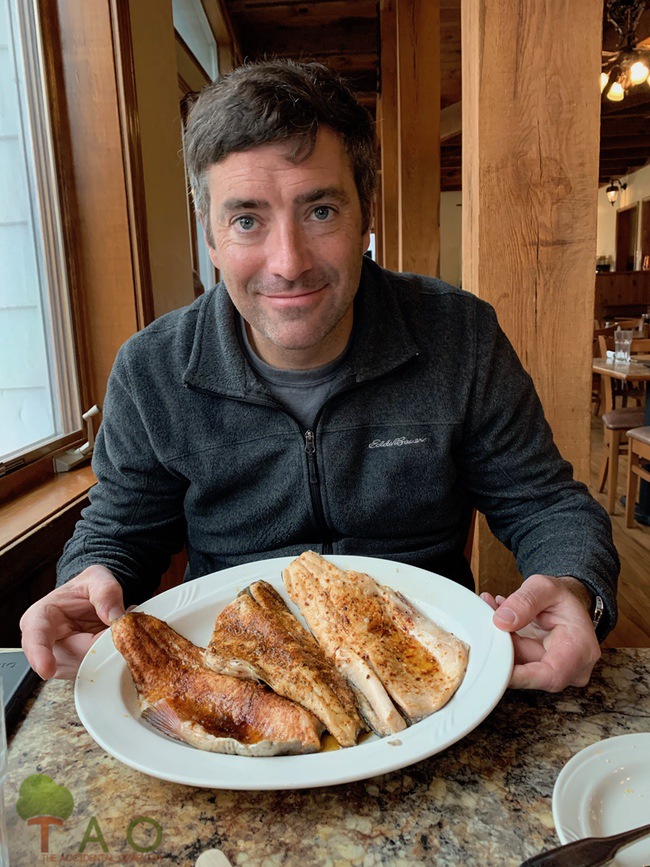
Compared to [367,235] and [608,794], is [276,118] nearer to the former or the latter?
[367,235]

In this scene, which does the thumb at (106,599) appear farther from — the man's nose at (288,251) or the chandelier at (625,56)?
the chandelier at (625,56)

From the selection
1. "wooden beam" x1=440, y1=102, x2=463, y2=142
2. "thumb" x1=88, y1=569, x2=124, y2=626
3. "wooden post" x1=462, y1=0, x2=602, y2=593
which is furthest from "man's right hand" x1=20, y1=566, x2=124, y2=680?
"wooden beam" x1=440, y1=102, x2=463, y2=142

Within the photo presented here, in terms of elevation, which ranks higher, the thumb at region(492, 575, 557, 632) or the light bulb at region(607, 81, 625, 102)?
the light bulb at region(607, 81, 625, 102)

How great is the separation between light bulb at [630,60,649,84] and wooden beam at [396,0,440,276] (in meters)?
1.88

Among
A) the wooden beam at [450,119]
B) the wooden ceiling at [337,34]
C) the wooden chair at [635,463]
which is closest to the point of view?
the wooden chair at [635,463]

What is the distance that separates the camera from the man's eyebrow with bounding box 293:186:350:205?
1191 mm

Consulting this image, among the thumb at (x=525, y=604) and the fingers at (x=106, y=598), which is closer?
the thumb at (x=525, y=604)

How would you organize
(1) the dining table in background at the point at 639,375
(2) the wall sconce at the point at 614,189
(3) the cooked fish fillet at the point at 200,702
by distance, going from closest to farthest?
(3) the cooked fish fillet at the point at 200,702
(1) the dining table in background at the point at 639,375
(2) the wall sconce at the point at 614,189

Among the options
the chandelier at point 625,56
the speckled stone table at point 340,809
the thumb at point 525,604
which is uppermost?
the chandelier at point 625,56

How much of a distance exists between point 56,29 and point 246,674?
2238 millimetres

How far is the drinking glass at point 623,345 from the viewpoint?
516cm

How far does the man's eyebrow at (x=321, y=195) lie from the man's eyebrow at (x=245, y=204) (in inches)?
2.4

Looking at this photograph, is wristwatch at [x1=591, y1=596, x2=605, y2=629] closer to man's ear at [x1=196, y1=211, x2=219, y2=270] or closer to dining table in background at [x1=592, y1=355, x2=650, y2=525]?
man's ear at [x1=196, y1=211, x2=219, y2=270]

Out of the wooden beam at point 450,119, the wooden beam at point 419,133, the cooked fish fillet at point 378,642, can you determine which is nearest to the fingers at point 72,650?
the cooked fish fillet at point 378,642
